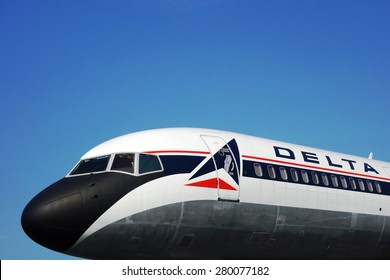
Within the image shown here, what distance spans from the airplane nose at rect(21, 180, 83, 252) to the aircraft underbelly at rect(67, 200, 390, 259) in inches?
20.9

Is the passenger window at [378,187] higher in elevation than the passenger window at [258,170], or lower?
higher

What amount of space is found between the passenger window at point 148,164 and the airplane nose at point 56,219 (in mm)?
2125

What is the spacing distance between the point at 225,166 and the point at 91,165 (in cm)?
431

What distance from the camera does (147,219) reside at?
55.2 ft

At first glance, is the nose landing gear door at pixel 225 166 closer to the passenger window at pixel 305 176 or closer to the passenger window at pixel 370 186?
the passenger window at pixel 305 176

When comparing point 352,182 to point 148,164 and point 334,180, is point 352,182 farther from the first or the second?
point 148,164

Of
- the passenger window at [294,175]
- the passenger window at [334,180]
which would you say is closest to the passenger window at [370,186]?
the passenger window at [334,180]

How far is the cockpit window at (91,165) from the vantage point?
17547mm

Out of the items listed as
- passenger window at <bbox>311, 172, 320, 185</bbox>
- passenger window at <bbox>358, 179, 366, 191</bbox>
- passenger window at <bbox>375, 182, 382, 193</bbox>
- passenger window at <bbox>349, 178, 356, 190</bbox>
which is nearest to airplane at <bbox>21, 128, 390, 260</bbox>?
passenger window at <bbox>311, 172, 320, 185</bbox>

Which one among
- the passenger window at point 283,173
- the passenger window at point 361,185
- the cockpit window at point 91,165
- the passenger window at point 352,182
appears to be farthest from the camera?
the passenger window at point 361,185

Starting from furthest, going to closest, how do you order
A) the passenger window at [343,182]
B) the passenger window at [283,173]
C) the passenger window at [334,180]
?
the passenger window at [343,182], the passenger window at [334,180], the passenger window at [283,173]

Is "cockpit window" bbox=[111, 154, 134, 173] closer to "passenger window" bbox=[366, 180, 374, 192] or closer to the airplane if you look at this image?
the airplane

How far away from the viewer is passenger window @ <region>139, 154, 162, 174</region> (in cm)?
1727
